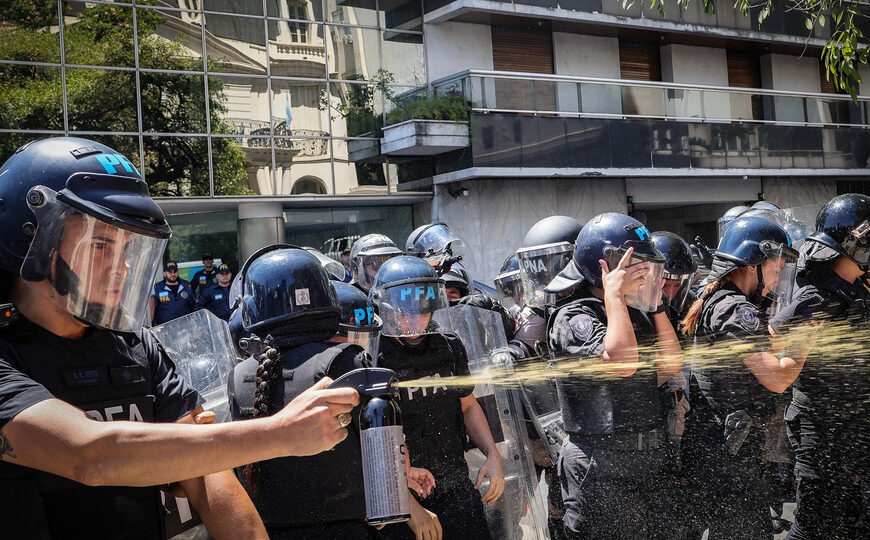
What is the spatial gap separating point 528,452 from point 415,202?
44.2ft

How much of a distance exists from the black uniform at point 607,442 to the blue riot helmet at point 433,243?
3545 millimetres

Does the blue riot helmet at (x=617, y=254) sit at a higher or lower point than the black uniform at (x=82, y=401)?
higher

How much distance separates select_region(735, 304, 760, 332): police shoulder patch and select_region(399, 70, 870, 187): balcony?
39.3 feet

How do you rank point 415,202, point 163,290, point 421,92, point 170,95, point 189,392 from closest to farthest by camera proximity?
point 189,392 → point 163,290 → point 170,95 → point 421,92 → point 415,202

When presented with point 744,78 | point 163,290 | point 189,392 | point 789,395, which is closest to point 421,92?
point 163,290

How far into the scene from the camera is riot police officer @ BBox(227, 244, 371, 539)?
9.61 feet

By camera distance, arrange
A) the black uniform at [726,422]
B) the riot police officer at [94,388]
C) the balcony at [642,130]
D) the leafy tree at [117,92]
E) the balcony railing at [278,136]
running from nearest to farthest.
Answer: the riot police officer at [94,388] → the black uniform at [726,422] → the leafy tree at [117,92] → the balcony railing at [278,136] → the balcony at [642,130]

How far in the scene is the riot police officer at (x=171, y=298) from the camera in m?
10.9

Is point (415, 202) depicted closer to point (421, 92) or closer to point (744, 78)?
point (421, 92)

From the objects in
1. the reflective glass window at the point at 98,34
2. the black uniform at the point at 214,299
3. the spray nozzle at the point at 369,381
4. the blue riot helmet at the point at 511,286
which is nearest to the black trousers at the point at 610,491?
the spray nozzle at the point at 369,381

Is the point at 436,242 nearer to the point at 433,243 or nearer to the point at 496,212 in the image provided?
the point at 433,243

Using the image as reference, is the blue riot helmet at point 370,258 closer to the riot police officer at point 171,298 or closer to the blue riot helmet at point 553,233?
the blue riot helmet at point 553,233

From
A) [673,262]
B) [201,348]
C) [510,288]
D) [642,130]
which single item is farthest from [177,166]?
[673,262]

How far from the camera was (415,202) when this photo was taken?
1759cm
